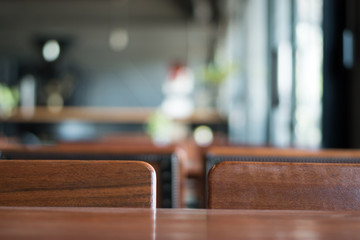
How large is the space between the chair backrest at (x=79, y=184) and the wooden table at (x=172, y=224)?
9 cm

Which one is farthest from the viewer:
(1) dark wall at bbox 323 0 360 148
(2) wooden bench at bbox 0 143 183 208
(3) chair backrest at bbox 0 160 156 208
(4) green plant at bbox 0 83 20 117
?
(4) green plant at bbox 0 83 20 117

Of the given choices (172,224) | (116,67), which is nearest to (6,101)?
(116,67)

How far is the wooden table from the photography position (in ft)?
1.39

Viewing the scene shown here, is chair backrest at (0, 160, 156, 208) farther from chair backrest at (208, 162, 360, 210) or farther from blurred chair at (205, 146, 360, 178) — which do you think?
blurred chair at (205, 146, 360, 178)

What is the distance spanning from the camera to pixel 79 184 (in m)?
0.66

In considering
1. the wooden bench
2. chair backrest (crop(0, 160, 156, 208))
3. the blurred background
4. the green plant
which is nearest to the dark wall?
the wooden bench

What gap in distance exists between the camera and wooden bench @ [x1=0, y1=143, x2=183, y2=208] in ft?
5.24

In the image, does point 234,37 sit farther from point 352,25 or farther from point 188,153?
point 352,25

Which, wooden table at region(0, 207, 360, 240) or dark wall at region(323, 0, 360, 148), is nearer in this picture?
wooden table at region(0, 207, 360, 240)

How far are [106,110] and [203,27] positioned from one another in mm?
3288

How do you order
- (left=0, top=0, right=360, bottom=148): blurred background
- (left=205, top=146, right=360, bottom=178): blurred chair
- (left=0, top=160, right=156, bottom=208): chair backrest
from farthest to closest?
1. (left=0, top=0, right=360, bottom=148): blurred background
2. (left=205, top=146, right=360, bottom=178): blurred chair
3. (left=0, top=160, right=156, bottom=208): chair backrest

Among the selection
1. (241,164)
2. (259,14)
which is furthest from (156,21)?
(241,164)

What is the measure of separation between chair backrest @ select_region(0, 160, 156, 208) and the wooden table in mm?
92

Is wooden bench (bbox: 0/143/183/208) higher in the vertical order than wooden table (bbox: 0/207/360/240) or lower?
lower
